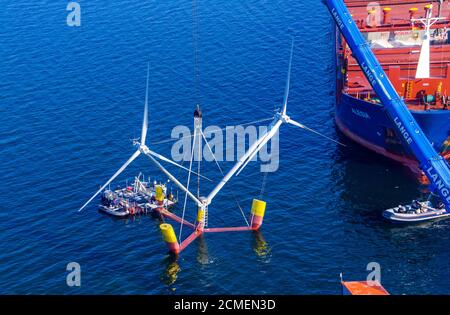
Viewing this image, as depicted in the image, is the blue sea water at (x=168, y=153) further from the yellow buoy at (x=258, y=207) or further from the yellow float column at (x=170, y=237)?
the yellow buoy at (x=258, y=207)

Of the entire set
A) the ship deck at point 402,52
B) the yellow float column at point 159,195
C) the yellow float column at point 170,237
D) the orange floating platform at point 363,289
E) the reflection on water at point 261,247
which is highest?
the ship deck at point 402,52

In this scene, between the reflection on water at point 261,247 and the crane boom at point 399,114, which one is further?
the crane boom at point 399,114

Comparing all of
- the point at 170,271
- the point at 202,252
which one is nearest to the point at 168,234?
the point at 170,271

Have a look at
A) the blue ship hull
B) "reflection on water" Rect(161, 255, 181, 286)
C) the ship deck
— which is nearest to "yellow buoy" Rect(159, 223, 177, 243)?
"reflection on water" Rect(161, 255, 181, 286)

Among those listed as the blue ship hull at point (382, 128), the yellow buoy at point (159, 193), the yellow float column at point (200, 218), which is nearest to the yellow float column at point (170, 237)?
the yellow float column at point (200, 218)

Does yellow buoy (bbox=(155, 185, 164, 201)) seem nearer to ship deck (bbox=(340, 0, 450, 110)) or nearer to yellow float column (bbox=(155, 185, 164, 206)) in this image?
yellow float column (bbox=(155, 185, 164, 206))

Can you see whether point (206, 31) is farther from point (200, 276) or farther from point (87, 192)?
point (200, 276)
